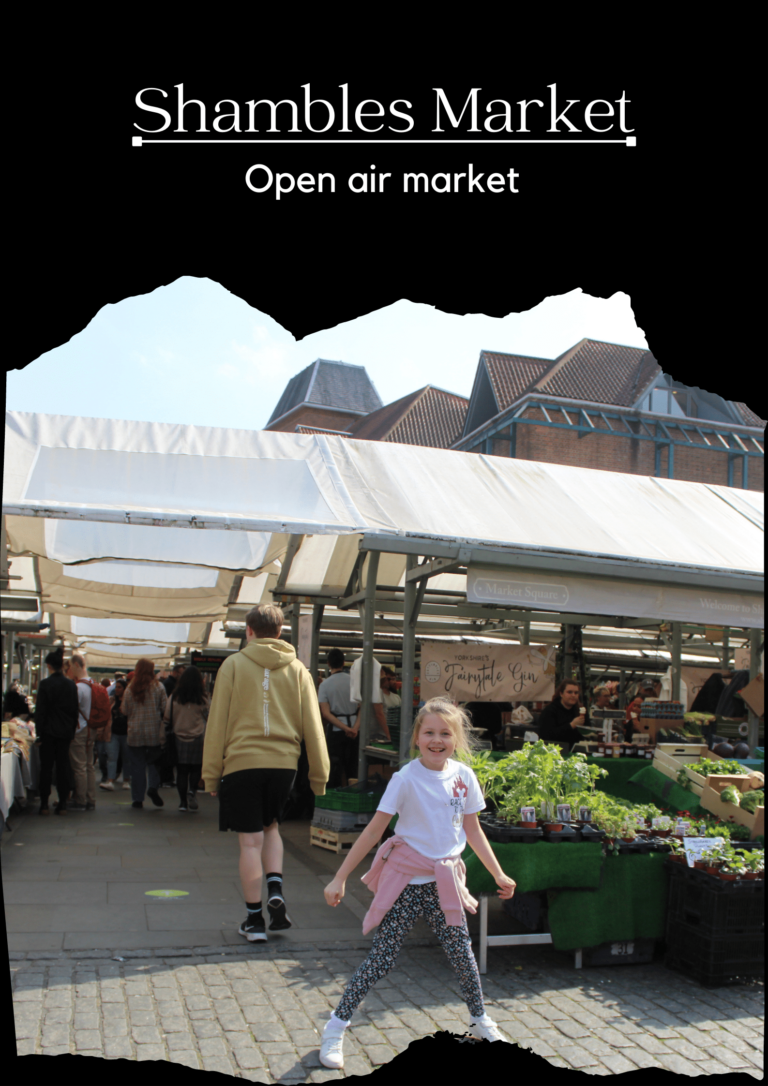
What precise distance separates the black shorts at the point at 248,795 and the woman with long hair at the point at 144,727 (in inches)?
230

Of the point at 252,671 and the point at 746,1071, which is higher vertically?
the point at 252,671

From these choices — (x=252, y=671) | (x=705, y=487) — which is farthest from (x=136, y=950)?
(x=705, y=487)

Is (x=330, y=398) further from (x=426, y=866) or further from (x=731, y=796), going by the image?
(x=426, y=866)

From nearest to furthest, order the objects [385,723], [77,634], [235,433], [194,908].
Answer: [194,908] < [235,433] < [385,723] < [77,634]

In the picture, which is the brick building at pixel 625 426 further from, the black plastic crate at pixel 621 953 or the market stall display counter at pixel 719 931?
the market stall display counter at pixel 719 931

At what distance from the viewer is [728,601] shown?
8.04 meters

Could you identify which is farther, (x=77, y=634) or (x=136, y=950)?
(x=77, y=634)

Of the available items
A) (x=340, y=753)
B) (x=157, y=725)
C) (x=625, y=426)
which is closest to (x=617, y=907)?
(x=340, y=753)

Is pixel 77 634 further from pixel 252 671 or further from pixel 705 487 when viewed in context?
pixel 252 671

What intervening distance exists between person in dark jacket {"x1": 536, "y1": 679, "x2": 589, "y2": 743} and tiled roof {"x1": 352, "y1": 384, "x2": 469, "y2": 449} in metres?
36.3

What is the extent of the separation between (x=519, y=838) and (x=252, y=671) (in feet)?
6.24

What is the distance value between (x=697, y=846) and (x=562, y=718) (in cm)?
342

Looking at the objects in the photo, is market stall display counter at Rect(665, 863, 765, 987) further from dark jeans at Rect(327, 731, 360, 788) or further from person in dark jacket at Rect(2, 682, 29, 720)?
person in dark jacket at Rect(2, 682, 29, 720)

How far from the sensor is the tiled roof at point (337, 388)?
6556 centimetres
